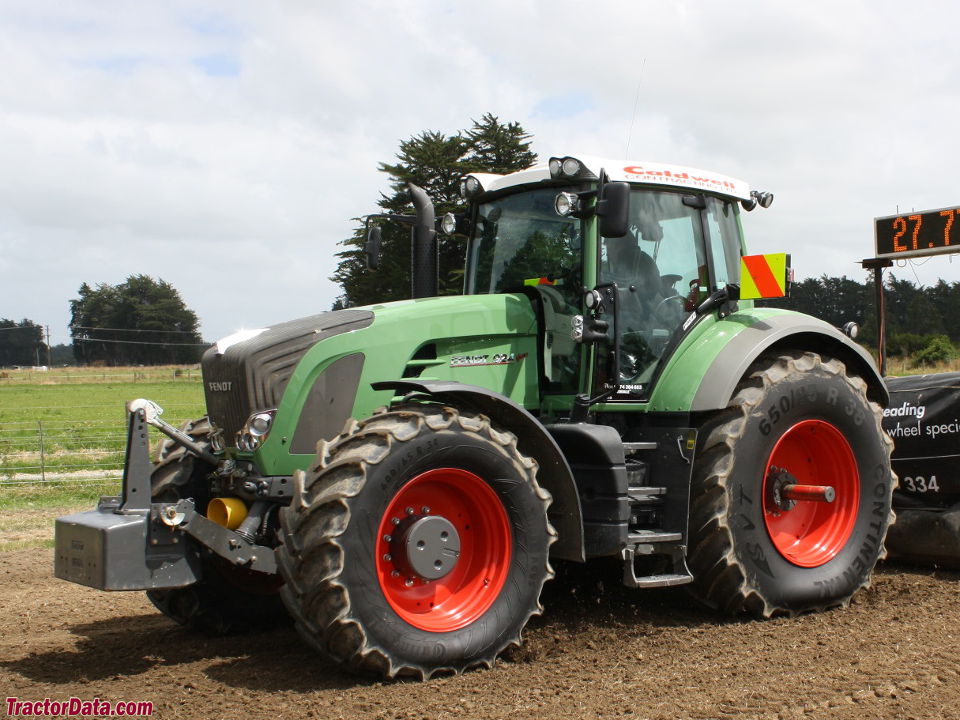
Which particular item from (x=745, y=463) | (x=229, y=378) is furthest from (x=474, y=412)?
(x=745, y=463)

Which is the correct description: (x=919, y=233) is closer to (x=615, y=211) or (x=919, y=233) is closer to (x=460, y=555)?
(x=615, y=211)

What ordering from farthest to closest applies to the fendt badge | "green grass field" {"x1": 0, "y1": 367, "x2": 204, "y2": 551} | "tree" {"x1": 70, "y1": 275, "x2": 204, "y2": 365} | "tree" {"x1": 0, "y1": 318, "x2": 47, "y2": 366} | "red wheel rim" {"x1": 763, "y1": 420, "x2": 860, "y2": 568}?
"tree" {"x1": 0, "y1": 318, "x2": 47, "y2": 366}
"tree" {"x1": 70, "y1": 275, "x2": 204, "y2": 365}
"green grass field" {"x1": 0, "y1": 367, "x2": 204, "y2": 551}
"red wheel rim" {"x1": 763, "y1": 420, "x2": 860, "y2": 568}
the fendt badge

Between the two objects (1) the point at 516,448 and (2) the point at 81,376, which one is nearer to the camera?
(1) the point at 516,448

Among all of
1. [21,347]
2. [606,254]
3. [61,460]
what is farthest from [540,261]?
[21,347]

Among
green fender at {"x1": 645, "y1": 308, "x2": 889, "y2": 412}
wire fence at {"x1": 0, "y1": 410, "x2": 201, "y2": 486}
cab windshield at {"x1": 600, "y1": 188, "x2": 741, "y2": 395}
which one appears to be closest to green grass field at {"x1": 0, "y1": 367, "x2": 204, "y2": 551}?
wire fence at {"x1": 0, "y1": 410, "x2": 201, "y2": 486}

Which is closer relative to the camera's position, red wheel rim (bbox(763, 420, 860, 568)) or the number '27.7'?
red wheel rim (bbox(763, 420, 860, 568))

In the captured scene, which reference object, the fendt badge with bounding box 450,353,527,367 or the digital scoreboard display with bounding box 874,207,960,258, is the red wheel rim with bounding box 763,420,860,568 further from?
the digital scoreboard display with bounding box 874,207,960,258

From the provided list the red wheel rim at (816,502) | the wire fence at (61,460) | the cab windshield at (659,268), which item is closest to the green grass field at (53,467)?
the wire fence at (61,460)

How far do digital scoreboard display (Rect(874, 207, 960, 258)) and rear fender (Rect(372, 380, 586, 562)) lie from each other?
11.4m

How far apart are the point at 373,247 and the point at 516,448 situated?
221 cm

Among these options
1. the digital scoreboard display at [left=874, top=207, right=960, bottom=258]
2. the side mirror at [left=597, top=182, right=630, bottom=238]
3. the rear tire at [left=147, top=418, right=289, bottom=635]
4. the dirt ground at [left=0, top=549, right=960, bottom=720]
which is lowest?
the dirt ground at [left=0, top=549, right=960, bottom=720]

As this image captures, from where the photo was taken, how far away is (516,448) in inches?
211

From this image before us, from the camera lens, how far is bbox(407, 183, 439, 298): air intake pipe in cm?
688

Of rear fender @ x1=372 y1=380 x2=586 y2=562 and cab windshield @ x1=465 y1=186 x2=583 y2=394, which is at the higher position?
cab windshield @ x1=465 y1=186 x2=583 y2=394
